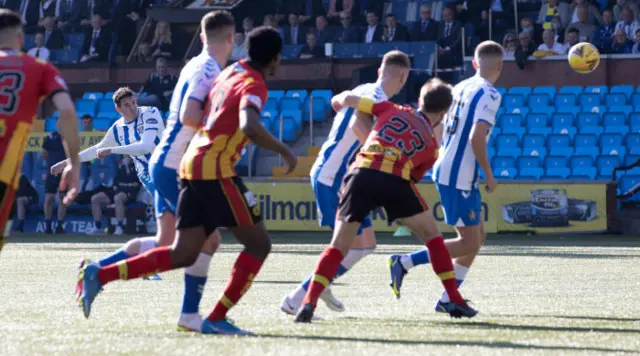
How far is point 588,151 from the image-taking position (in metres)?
24.7

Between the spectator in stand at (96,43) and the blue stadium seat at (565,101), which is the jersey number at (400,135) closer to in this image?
the blue stadium seat at (565,101)

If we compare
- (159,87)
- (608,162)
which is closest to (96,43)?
(159,87)

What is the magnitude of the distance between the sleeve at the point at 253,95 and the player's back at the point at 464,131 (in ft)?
7.96

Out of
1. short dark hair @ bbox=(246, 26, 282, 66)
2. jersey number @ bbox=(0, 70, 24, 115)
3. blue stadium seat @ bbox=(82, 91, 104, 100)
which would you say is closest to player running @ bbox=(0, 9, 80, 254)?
jersey number @ bbox=(0, 70, 24, 115)

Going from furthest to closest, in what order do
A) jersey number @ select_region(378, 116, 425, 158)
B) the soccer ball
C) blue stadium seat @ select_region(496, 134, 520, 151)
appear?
1. blue stadium seat @ select_region(496, 134, 520, 151)
2. the soccer ball
3. jersey number @ select_region(378, 116, 425, 158)

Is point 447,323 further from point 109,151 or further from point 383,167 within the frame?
point 109,151

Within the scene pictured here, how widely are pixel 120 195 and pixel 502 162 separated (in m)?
7.32

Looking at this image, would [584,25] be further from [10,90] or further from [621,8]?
[10,90]

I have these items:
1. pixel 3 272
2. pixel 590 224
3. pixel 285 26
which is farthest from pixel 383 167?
pixel 285 26

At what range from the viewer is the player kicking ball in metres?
8.03

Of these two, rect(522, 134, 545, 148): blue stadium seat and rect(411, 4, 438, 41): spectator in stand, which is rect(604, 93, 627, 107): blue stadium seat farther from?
rect(411, 4, 438, 41): spectator in stand

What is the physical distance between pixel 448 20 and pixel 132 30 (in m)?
8.63

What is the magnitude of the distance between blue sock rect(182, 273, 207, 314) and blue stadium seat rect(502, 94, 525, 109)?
64.0 ft

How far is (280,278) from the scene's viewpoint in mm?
12641
